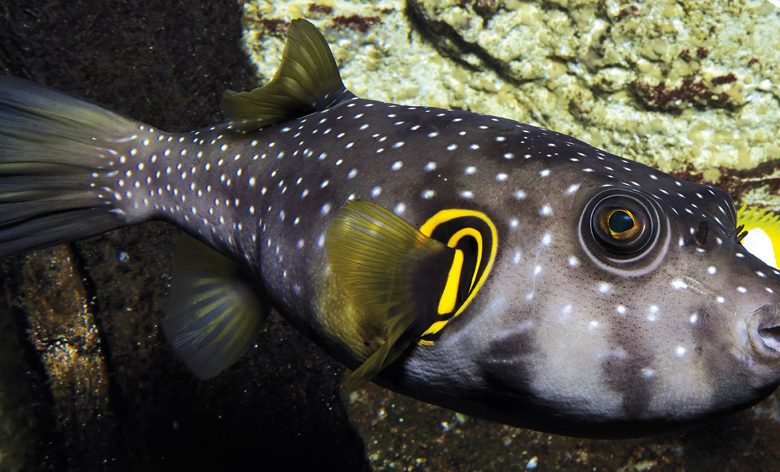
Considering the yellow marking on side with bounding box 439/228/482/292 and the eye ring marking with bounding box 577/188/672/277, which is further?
the yellow marking on side with bounding box 439/228/482/292

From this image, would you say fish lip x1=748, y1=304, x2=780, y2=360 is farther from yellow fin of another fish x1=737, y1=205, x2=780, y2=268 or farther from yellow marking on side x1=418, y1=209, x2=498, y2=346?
yellow fin of another fish x1=737, y1=205, x2=780, y2=268

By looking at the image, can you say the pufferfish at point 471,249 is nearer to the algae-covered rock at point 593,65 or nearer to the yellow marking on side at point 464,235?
the yellow marking on side at point 464,235

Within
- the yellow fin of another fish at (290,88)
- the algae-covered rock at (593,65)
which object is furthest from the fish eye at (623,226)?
the algae-covered rock at (593,65)

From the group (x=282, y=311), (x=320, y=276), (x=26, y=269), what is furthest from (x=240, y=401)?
(x=320, y=276)

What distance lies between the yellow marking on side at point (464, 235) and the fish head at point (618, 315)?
24 millimetres

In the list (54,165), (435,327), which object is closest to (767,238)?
(435,327)

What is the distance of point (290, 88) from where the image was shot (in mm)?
2404

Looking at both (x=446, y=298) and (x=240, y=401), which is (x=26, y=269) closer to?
(x=240, y=401)

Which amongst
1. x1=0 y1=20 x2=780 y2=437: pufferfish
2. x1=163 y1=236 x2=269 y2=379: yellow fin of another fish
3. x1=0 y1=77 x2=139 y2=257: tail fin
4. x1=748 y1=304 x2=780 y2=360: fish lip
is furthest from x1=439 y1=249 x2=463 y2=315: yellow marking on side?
x1=0 y1=77 x2=139 y2=257: tail fin

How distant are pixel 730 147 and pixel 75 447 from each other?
489cm

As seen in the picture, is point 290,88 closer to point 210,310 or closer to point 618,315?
point 210,310

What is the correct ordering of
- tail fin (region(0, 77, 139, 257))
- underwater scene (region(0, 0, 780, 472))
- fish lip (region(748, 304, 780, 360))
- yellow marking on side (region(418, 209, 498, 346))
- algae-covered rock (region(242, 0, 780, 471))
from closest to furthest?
fish lip (region(748, 304, 780, 360)), underwater scene (region(0, 0, 780, 472)), yellow marking on side (region(418, 209, 498, 346)), tail fin (region(0, 77, 139, 257)), algae-covered rock (region(242, 0, 780, 471))

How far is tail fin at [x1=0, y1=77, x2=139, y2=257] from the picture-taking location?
2322mm

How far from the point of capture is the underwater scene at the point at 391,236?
150 centimetres
